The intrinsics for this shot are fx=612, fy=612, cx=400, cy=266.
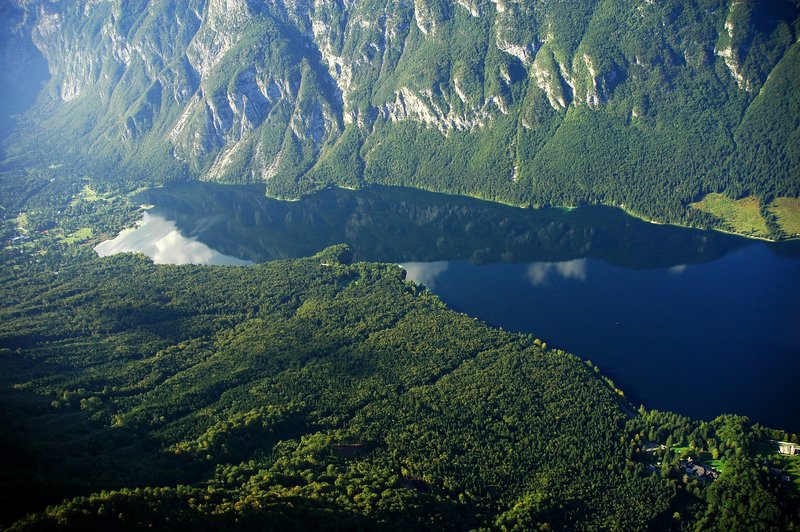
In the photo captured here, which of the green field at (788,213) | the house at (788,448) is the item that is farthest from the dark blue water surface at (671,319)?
the green field at (788,213)

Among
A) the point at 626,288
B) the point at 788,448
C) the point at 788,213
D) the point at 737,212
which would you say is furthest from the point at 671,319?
the point at 788,213

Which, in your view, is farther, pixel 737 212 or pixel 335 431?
pixel 737 212

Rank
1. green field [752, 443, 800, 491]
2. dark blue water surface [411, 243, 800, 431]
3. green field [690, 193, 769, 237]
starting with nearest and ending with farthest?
green field [752, 443, 800, 491] < dark blue water surface [411, 243, 800, 431] < green field [690, 193, 769, 237]

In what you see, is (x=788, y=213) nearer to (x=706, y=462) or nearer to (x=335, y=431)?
(x=706, y=462)

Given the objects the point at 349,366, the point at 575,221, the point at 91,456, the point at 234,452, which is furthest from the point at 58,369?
the point at 575,221

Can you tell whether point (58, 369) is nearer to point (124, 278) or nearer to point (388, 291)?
point (124, 278)

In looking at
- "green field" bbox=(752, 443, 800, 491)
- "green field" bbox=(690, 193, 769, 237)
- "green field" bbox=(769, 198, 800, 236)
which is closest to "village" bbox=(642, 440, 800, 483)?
"green field" bbox=(752, 443, 800, 491)

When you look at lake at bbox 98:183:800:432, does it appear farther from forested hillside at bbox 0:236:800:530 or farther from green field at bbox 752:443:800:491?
forested hillside at bbox 0:236:800:530
